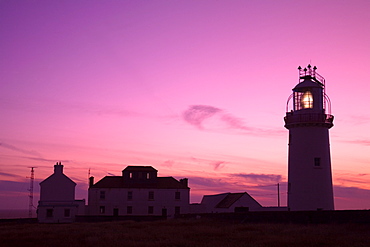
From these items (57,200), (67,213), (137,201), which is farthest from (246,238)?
(137,201)

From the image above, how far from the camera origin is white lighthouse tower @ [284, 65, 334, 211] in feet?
136

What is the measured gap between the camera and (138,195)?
6950 cm

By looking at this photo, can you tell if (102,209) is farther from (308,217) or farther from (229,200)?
(308,217)

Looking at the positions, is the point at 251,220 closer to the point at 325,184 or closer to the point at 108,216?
the point at 325,184

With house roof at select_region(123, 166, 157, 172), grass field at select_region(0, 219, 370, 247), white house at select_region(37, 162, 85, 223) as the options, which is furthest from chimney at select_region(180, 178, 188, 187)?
grass field at select_region(0, 219, 370, 247)

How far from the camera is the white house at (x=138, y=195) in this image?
68.4m

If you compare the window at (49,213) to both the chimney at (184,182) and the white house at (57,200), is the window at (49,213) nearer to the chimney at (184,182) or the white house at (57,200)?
the white house at (57,200)

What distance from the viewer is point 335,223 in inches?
1260

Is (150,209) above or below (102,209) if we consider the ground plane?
above

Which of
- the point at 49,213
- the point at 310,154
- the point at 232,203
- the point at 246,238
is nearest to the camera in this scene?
the point at 246,238

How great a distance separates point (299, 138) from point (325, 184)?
461 cm

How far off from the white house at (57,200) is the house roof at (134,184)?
5.29 m

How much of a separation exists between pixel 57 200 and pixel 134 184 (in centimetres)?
1176

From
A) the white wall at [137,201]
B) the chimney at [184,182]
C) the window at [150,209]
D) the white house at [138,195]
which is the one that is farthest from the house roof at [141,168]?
the window at [150,209]
